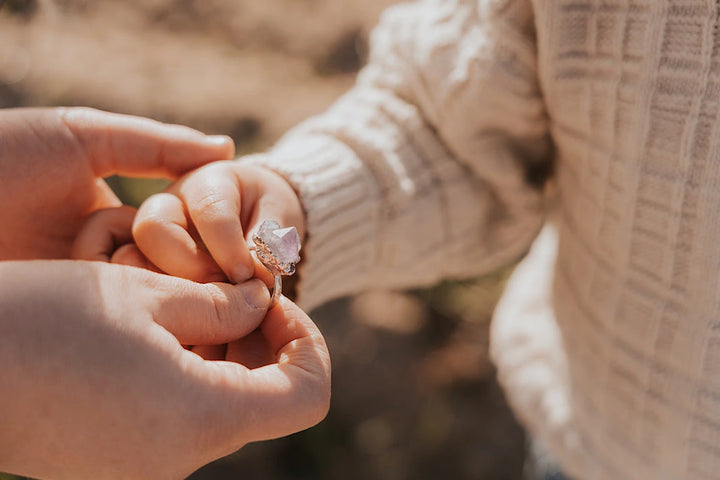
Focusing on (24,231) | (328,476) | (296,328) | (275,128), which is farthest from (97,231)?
(275,128)

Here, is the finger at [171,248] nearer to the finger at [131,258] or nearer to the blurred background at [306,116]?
the finger at [131,258]

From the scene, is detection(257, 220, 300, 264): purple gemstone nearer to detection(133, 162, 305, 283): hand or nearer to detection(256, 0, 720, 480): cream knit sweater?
detection(133, 162, 305, 283): hand

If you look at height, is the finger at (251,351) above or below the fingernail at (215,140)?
below

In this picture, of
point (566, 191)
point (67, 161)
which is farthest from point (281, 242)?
point (566, 191)

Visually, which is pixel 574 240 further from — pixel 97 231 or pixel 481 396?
pixel 481 396

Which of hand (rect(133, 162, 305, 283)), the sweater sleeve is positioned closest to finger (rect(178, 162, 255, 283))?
hand (rect(133, 162, 305, 283))

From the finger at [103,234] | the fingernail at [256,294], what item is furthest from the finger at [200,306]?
the finger at [103,234]
